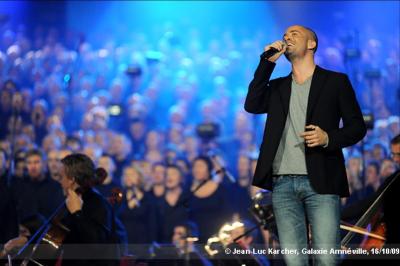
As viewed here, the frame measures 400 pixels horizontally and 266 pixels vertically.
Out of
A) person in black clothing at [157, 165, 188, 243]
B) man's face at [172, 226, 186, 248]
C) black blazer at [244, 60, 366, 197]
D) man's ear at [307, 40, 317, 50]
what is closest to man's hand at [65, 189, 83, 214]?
man's face at [172, 226, 186, 248]

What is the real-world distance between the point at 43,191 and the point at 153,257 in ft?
8.00

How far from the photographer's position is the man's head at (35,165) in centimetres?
793

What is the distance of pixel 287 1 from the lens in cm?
1189

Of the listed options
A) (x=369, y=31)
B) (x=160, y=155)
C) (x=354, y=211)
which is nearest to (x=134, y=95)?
(x=160, y=155)

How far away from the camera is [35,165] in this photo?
793 centimetres

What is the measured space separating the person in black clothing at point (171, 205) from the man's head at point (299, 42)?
372 cm

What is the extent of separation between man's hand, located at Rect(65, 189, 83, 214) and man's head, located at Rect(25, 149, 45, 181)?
2.27 m

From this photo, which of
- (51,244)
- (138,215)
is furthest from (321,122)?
(138,215)

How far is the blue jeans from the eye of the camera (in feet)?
12.6

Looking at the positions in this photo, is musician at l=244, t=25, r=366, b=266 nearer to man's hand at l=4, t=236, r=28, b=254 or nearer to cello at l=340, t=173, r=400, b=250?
cello at l=340, t=173, r=400, b=250

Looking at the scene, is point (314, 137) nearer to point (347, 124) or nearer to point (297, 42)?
point (347, 124)

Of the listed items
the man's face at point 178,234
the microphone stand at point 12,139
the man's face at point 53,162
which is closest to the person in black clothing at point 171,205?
the man's face at point 178,234

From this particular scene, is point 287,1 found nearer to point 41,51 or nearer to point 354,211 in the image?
point 41,51

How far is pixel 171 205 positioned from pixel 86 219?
2.30 m
